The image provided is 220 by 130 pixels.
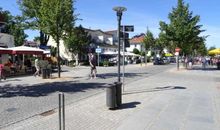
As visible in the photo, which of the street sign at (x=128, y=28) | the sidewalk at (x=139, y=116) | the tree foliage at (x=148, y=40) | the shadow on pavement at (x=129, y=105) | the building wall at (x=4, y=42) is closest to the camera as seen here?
the sidewalk at (x=139, y=116)

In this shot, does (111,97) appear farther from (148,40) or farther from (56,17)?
(148,40)

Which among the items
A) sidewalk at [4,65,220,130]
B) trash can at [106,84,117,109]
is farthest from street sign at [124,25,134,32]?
trash can at [106,84,117,109]

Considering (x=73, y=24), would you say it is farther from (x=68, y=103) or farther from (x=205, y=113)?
(x=205, y=113)

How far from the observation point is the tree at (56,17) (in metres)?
22.1

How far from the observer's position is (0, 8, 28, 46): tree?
5503 centimetres

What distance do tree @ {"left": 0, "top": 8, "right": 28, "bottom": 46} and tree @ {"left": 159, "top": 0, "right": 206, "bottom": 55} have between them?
80.5ft

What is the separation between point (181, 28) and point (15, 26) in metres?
30.7

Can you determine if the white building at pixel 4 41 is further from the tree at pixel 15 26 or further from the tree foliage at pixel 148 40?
the tree foliage at pixel 148 40

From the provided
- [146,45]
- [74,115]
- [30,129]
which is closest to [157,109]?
[74,115]

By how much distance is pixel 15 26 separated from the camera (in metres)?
58.5

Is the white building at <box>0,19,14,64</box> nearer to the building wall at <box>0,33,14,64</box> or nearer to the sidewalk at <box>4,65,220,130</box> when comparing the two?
the building wall at <box>0,33,14,64</box>

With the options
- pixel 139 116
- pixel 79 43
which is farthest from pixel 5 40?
pixel 139 116

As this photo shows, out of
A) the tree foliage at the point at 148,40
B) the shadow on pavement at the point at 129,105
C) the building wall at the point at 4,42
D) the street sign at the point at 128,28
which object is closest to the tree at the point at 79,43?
the building wall at the point at 4,42

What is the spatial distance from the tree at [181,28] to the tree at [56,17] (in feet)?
60.2
